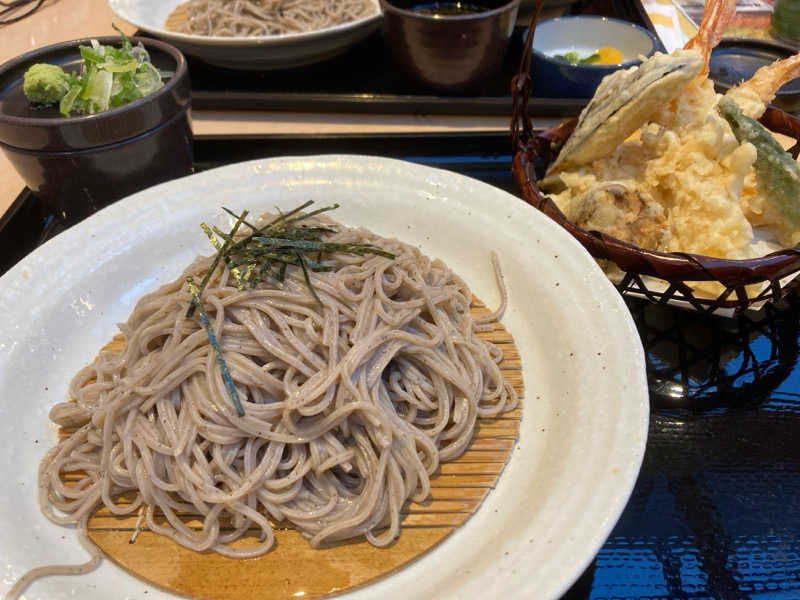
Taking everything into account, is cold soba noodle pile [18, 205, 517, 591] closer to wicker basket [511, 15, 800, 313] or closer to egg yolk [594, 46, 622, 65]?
wicker basket [511, 15, 800, 313]

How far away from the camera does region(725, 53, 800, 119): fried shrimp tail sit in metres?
2.55

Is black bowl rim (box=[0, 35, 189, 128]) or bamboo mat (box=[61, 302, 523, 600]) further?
black bowl rim (box=[0, 35, 189, 128])

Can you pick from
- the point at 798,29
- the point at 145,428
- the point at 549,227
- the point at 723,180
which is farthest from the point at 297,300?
the point at 798,29

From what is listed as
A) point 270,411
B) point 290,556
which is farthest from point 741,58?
point 290,556

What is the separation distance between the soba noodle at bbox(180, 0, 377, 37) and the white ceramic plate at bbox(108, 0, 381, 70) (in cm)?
34

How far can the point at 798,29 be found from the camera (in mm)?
4473

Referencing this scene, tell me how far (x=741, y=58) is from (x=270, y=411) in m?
3.96

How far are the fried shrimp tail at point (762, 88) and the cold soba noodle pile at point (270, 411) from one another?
1.82 meters

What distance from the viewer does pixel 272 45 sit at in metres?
3.57

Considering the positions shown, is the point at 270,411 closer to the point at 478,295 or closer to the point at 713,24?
the point at 478,295

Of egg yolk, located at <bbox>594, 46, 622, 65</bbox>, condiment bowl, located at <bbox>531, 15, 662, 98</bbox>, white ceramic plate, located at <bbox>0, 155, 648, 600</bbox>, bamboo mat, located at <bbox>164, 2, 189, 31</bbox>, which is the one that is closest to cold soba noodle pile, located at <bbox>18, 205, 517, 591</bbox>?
white ceramic plate, located at <bbox>0, 155, 648, 600</bbox>

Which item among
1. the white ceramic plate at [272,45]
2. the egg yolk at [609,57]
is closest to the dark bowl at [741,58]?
the egg yolk at [609,57]

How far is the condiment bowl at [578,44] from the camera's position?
3537mm

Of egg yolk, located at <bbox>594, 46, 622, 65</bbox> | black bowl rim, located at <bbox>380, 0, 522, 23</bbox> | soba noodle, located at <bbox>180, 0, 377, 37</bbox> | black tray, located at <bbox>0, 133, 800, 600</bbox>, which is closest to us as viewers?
A: black tray, located at <bbox>0, 133, 800, 600</bbox>
